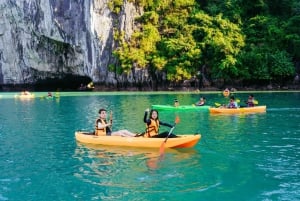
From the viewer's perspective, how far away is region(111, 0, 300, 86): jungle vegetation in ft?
157

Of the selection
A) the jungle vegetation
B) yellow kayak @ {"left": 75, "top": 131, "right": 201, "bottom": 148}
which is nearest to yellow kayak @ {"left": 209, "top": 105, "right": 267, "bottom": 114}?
yellow kayak @ {"left": 75, "top": 131, "right": 201, "bottom": 148}

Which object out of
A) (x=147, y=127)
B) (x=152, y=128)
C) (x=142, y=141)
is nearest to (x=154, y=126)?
(x=152, y=128)

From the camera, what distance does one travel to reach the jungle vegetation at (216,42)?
48.0 metres

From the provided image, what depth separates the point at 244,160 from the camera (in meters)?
12.1

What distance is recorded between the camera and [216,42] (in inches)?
1905

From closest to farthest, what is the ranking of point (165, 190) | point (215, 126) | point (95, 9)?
point (165, 190)
point (215, 126)
point (95, 9)

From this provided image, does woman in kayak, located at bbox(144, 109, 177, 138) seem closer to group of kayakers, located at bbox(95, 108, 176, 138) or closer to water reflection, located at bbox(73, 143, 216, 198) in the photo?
group of kayakers, located at bbox(95, 108, 176, 138)

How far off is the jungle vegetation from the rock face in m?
1.66

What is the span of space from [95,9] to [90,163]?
3986cm

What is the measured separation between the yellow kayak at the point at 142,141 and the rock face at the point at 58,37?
121 feet

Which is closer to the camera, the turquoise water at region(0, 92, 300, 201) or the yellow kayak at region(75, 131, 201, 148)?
the turquoise water at region(0, 92, 300, 201)

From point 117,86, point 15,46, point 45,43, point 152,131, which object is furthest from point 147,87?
point 152,131

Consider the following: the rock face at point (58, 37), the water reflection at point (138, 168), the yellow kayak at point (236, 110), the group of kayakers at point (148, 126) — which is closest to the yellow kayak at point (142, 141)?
the water reflection at point (138, 168)

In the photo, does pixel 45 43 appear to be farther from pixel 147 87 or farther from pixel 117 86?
pixel 147 87
